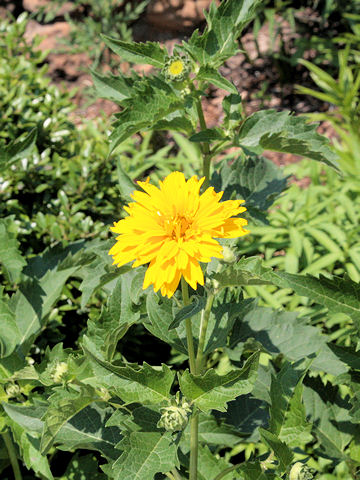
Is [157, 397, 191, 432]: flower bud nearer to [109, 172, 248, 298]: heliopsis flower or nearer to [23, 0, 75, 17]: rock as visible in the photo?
[109, 172, 248, 298]: heliopsis flower

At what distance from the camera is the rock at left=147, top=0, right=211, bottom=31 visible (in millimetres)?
3822

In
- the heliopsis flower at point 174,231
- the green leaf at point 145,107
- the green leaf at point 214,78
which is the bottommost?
the heliopsis flower at point 174,231

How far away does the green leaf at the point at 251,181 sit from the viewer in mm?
1441

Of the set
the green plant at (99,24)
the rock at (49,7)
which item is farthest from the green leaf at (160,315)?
the rock at (49,7)

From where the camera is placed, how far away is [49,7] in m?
3.94

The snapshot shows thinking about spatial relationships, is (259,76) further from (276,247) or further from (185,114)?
(185,114)

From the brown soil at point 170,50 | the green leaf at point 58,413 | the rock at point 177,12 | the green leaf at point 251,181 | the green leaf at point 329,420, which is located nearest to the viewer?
the green leaf at point 58,413

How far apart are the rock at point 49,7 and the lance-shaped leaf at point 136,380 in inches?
140

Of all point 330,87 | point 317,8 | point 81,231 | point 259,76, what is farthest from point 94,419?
point 317,8

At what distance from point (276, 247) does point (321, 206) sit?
259 millimetres

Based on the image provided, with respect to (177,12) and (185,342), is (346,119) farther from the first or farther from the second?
(185,342)

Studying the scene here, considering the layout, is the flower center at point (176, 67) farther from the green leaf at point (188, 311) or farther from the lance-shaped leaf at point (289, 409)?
the lance-shaped leaf at point (289, 409)

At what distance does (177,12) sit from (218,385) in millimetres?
3474

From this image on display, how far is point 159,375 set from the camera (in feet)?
3.17
